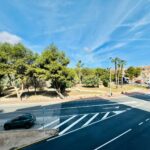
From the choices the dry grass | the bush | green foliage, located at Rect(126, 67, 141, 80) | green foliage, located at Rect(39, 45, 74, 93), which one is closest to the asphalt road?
the dry grass

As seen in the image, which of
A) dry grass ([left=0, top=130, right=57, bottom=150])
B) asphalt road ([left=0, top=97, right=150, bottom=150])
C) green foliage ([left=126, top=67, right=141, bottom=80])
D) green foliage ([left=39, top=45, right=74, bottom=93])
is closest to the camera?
asphalt road ([left=0, top=97, right=150, bottom=150])

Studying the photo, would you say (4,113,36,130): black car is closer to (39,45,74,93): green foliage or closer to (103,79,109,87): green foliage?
(39,45,74,93): green foliage

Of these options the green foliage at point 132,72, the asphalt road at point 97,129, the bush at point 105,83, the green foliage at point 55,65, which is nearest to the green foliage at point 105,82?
the bush at point 105,83

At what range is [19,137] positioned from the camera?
2558cm

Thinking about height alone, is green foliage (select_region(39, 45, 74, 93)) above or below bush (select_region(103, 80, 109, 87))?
above

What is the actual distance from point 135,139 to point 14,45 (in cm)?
4195

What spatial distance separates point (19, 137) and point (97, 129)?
898 cm

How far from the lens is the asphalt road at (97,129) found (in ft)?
72.7

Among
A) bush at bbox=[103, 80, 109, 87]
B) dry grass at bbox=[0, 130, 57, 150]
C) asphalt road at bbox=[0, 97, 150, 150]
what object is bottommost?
dry grass at bbox=[0, 130, 57, 150]

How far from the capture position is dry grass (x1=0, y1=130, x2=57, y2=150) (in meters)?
23.3

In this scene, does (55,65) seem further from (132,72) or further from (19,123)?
(132,72)

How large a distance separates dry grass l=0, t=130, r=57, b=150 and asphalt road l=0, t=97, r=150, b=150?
1.17 meters

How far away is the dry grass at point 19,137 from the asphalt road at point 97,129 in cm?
117

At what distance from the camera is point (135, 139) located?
23.5 meters
